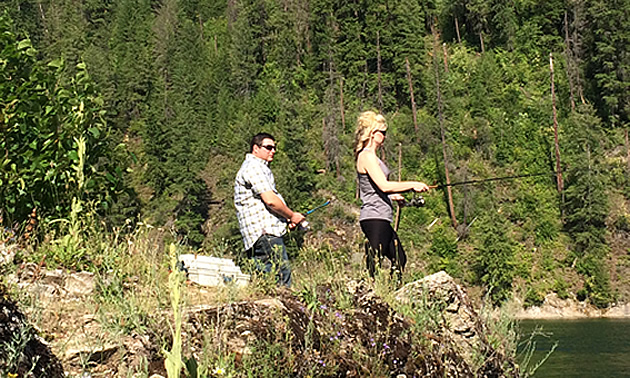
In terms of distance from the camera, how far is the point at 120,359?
3484 mm

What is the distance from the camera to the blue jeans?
5008 mm

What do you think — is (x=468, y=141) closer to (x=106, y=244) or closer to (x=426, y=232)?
(x=426, y=232)

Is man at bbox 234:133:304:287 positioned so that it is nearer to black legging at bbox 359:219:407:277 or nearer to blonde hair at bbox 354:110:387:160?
black legging at bbox 359:219:407:277

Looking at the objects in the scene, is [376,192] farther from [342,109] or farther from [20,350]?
[342,109]

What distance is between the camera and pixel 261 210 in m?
5.55

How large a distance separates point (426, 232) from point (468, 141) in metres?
8.99

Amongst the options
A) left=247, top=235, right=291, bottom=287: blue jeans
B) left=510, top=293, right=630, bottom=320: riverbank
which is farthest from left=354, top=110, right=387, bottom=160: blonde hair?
left=510, top=293, right=630, bottom=320: riverbank

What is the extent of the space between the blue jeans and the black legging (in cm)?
68

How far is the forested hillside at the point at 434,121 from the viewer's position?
39.9 metres

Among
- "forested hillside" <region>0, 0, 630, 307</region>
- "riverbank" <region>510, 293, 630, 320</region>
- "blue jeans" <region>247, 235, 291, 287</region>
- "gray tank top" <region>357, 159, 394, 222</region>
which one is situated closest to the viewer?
"blue jeans" <region>247, 235, 291, 287</region>

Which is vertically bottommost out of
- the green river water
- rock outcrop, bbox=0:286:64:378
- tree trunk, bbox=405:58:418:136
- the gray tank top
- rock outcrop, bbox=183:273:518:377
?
the green river water

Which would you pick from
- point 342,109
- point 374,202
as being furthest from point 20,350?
point 342,109

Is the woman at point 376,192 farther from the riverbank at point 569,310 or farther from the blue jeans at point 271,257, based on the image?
the riverbank at point 569,310

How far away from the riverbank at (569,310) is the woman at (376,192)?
32.2m
